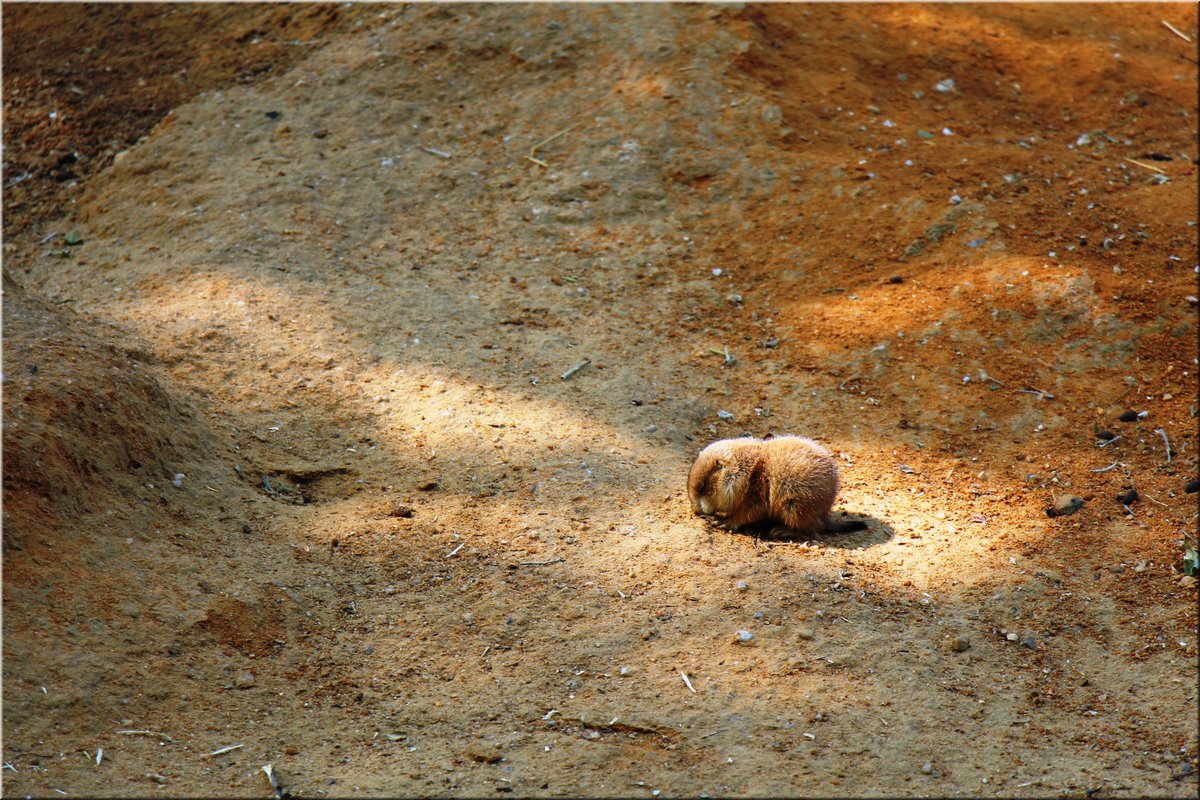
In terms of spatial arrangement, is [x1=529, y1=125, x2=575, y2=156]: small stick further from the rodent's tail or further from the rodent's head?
the rodent's tail

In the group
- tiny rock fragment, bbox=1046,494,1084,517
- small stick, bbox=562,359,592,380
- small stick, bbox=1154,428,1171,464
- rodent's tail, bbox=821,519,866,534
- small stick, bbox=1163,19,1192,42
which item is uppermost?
small stick, bbox=1163,19,1192,42

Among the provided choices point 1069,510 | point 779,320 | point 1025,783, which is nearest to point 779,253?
point 779,320

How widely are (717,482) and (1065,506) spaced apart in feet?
6.15

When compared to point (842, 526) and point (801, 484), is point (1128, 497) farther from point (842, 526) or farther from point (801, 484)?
point (801, 484)

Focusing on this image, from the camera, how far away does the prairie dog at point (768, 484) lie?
4910 mm

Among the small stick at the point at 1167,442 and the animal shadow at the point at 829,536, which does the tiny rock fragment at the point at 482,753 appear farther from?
the small stick at the point at 1167,442

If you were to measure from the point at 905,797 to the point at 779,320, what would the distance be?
155 inches

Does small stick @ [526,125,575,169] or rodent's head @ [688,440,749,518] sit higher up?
small stick @ [526,125,575,169]

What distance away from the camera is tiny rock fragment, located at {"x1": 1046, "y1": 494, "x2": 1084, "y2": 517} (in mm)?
5371

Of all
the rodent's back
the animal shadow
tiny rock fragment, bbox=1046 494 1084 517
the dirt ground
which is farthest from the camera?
tiny rock fragment, bbox=1046 494 1084 517

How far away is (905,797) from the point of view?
367 cm

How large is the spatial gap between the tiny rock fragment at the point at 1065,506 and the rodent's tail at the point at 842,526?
3.36ft

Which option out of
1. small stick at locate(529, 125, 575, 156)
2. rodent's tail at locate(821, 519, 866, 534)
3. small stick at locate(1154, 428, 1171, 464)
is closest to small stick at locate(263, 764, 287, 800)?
rodent's tail at locate(821, 519, 866, 534)

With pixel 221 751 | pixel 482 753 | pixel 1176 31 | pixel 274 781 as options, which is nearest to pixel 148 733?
pixel 221 751
